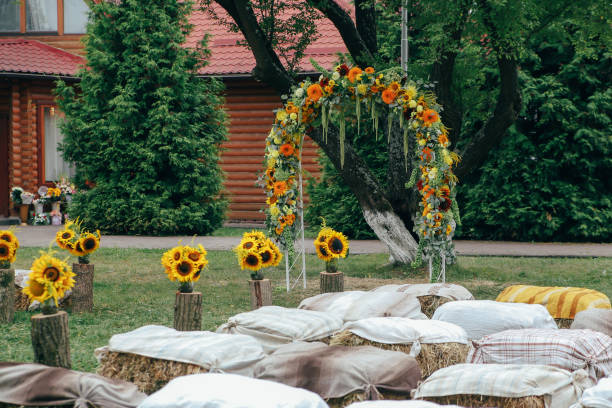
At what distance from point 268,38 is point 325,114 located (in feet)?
10.5

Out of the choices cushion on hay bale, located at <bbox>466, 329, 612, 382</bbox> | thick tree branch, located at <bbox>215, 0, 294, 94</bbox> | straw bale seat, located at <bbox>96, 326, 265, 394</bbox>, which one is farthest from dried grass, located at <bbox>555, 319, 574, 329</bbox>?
thick tree branch, located at <bbox>215, 0, 294, 94</bbox>

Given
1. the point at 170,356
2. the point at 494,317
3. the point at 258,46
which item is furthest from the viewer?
the point at 258,46

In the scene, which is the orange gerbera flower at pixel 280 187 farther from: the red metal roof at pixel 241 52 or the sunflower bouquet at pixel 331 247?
the red metal roof at pixel 241 52

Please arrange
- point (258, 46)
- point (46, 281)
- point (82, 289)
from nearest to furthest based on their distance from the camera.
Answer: point (46, 281), point (82, 289), point (258, 46)

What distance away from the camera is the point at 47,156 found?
60.1 feet

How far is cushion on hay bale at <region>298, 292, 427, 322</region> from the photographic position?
5.33 m

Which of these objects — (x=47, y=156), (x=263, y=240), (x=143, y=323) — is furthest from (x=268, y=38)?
(x=47, y=156)

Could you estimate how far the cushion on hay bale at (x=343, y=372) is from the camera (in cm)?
365

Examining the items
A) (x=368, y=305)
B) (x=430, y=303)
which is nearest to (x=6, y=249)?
(x=368, y=305)

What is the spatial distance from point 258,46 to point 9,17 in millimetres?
12486

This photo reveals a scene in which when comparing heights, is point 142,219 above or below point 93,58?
below

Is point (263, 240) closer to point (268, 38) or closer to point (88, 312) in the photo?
point (88, 312)

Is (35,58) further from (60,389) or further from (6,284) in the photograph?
(60,389)

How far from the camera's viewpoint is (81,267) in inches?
281
